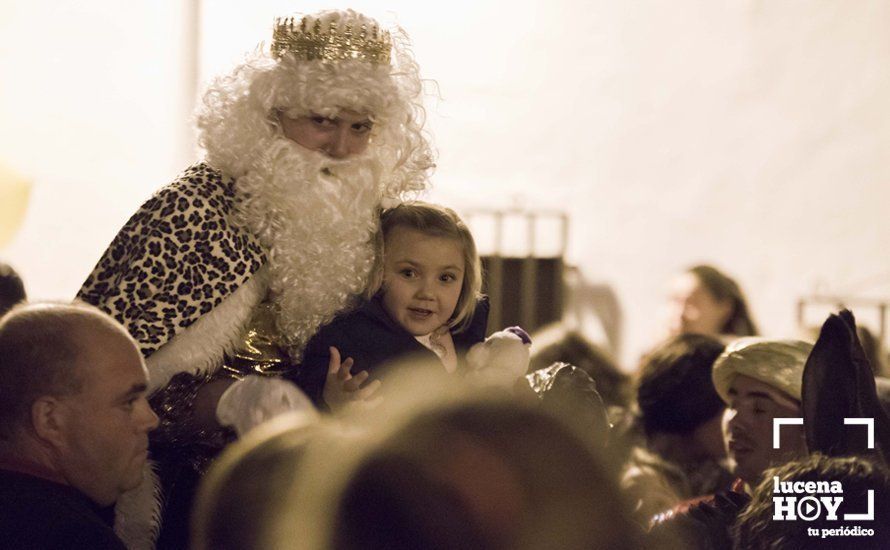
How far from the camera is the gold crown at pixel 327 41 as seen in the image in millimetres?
3260

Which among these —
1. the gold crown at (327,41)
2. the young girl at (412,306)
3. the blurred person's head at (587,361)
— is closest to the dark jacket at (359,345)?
the young girl at (412,306)

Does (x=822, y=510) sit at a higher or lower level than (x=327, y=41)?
lower

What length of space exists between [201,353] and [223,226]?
31cm

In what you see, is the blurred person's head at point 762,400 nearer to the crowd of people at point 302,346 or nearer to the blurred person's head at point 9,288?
the crowd of people at point 302,346

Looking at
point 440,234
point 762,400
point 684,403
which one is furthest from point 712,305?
point 440,234

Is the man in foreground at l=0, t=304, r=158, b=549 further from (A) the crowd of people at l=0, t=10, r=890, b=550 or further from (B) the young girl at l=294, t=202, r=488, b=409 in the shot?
(B) the young girl at l=294, t=202, r=488, b=409

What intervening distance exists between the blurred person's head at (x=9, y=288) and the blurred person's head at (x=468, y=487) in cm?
287

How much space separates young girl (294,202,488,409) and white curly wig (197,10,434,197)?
165 millimetres

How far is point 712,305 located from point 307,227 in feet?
11.9

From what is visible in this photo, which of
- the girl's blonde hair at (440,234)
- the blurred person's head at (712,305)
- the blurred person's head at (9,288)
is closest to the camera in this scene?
the girl's blonde hair at (440,234)

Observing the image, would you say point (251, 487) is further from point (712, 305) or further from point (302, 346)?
point (712, 305)

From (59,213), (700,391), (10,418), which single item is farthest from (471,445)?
(59,213)

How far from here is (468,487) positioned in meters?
1.17

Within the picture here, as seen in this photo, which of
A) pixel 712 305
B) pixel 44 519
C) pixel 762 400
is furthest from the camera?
pixel 712 305
